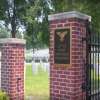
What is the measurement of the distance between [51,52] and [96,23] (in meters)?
8.02

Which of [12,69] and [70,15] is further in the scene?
[12,69]

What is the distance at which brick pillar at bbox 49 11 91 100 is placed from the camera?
22.2ft

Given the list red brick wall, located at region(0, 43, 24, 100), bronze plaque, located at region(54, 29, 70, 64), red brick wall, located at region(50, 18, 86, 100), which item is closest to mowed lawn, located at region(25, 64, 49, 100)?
red brick wall, located at region(0, 43, 24, 100)

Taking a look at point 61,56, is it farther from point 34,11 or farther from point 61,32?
point 34,11

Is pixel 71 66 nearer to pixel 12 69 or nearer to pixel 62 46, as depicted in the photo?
pixel 62 46

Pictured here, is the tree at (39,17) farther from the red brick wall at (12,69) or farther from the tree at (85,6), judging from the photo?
the red brick wall at (12,69)

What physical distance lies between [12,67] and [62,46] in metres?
2.32

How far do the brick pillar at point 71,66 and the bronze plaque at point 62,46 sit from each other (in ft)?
0.28

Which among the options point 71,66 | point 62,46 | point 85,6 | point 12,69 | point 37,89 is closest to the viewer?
point 71,66

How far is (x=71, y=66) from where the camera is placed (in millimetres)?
6770

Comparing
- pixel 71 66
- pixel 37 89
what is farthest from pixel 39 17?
pixel 71 66

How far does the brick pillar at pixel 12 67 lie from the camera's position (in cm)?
868

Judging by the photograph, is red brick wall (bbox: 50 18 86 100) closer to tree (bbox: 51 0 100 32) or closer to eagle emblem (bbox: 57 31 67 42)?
eagle emblem (bbox: 57 31 67 42)

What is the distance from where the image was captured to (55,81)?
7156mm
